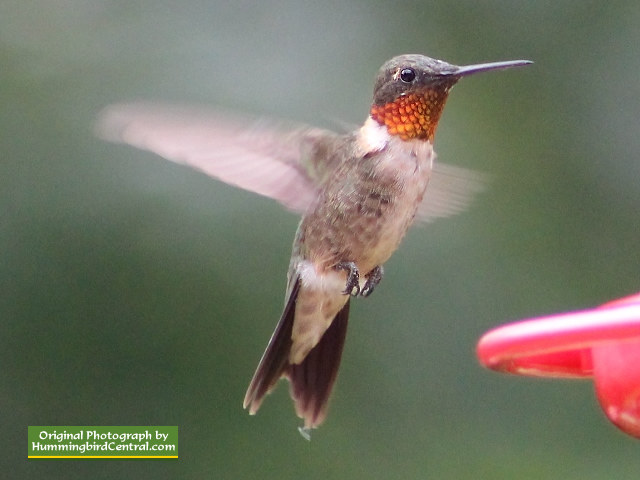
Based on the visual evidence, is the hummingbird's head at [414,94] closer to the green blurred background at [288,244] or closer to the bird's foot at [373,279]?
the bird's foot at [373,279]

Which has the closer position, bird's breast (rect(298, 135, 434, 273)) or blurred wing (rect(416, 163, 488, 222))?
bird's breast (rect(298, 135, 434, 273))

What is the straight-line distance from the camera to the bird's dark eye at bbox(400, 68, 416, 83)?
98.7 inches

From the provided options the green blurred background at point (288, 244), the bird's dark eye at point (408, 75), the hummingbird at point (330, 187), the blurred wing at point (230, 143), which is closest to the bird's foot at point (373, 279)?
the hummingbird at point (330, 187)

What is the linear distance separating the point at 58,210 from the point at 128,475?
0.91m

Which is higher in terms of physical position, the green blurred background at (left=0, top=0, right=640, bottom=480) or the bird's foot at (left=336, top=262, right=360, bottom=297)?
the green blurred background at (left=0, top=0, right=640, bottom=480)

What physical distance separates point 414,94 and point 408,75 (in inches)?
2.2

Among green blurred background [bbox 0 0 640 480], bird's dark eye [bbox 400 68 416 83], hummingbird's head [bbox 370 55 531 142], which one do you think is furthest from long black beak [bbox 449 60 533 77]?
green blurred background [bbox 0 0 640 480]

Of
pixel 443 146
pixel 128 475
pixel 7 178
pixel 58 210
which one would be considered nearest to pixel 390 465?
pixel 128 475

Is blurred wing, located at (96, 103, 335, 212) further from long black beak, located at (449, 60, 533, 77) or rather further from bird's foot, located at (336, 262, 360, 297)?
long black beak, located at (449, 60, 533, 77)

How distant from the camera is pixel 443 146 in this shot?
12.7ft

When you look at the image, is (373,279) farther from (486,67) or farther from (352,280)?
(486,67)

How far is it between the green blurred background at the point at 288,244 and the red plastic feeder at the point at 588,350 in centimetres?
155

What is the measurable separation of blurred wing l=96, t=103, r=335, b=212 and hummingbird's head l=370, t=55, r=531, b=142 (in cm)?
16

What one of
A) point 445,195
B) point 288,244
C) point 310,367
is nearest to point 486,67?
point 445,195
